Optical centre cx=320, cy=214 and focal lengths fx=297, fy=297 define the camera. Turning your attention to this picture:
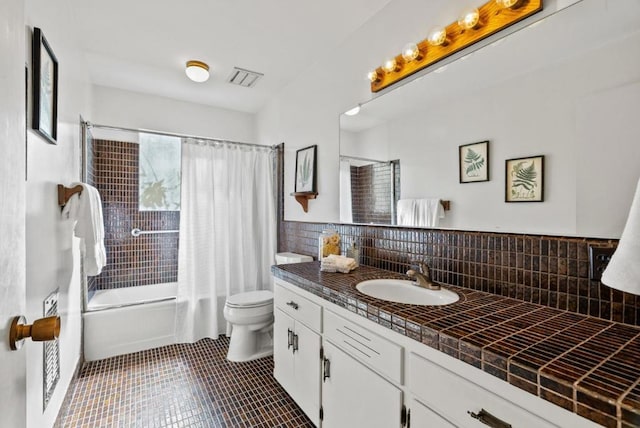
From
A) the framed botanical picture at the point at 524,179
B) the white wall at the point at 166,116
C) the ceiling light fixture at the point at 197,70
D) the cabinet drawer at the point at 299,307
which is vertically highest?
the ceiling light fixture at the point at 197,70

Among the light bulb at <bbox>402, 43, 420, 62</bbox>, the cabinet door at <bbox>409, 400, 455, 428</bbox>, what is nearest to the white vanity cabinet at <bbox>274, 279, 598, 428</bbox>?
the cabinet door at <bbox>409, 400, 455, 428</bbox>

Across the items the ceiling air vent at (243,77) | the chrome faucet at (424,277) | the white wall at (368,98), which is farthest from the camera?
the ceiling air vent at (243,77)

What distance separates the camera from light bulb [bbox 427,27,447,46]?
1.48 m

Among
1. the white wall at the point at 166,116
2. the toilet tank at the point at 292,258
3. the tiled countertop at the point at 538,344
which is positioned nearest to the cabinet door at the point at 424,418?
the tiled countertop at the point at 538,344

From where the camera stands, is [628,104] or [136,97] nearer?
[628,104]

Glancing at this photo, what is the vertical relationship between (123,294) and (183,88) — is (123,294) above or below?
below

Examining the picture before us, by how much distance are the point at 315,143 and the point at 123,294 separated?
255 centimetres

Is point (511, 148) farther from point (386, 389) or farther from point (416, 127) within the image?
point (386, 389)

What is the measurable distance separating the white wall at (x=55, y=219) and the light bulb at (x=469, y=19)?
1.61m

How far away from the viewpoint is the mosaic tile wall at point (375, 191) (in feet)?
5.97

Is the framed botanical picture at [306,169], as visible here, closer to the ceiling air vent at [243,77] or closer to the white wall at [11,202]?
the ceiling air vent at [243,77]

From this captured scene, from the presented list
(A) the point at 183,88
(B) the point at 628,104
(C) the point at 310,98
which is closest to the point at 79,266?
(A) the point at 183,88

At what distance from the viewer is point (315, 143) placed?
2.60 m

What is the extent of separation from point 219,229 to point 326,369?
6.05 ft
